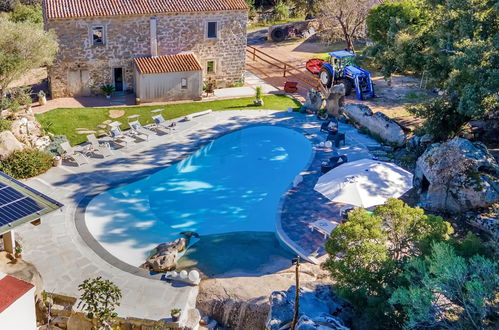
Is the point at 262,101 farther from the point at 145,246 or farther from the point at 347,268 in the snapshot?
the point at 347,268

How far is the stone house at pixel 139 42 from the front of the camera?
3447 cm

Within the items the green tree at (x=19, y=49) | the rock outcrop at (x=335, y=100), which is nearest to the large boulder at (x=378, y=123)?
the rock outcrop at (x=335, y=100)

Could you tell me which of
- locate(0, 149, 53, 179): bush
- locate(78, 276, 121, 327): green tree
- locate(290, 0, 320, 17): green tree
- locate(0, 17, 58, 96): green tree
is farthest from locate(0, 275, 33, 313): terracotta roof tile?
locate(290, 0, 320, 17): green tree

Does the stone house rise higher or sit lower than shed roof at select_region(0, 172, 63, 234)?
higher

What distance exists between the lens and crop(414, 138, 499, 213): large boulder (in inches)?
901

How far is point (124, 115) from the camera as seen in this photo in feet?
111

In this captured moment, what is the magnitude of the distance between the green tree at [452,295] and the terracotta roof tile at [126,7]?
25875 mm

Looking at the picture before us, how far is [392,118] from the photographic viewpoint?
33.6m

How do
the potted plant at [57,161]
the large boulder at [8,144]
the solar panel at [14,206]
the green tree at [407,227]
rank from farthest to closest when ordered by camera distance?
the potted plant at [57,161] → the large boulder at [8,144] → the green tree at [407,227] → the solar panel at [14,206]

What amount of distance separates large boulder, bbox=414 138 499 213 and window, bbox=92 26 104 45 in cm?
2092

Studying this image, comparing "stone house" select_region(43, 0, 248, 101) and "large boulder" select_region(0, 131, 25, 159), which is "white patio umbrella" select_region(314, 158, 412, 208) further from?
"stone house" select_region(43, 0, 248, 101)

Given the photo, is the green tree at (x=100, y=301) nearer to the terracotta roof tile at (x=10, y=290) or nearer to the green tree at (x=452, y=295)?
the terracotta roof tile at (x=10, y=290)

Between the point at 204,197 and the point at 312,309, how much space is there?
10359 mm

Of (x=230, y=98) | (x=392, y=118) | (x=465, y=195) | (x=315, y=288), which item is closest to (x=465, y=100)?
(x=465, y=195)
